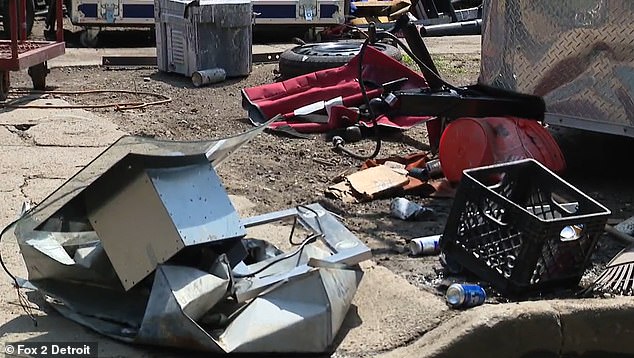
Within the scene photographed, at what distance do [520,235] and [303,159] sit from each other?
9.69 ft

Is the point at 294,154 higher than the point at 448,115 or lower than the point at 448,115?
lower

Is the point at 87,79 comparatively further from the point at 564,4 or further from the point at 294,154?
the point at 564,4

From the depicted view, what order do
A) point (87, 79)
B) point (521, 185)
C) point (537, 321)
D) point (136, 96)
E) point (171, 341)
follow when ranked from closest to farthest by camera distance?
point (171, 341), point (537, 321), point (521, 185), point (136, 96), point (87, 79)

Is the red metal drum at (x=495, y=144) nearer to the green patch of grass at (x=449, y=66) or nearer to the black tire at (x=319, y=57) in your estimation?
the black tire at (x=319, y=57)

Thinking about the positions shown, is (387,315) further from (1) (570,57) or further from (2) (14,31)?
(2) (14,31)

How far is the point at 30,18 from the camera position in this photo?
13.3m

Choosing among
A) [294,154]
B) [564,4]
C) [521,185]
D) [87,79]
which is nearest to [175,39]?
[87,79]

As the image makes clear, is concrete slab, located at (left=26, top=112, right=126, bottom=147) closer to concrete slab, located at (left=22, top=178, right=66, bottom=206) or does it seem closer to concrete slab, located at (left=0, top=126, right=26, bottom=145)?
concrete slab, located at (left=0, top=126, right=26, bottom=145)

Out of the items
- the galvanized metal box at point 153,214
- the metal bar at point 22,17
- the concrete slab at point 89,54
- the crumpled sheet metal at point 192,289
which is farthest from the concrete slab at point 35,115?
the galvanized metal box at point 153,214

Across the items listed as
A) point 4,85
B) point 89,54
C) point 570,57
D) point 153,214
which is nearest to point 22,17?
point 4,85

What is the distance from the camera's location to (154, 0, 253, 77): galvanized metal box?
9953mm

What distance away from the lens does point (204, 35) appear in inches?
395

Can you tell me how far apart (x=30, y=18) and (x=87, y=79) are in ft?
11.6

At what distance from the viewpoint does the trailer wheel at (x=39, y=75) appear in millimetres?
9398
